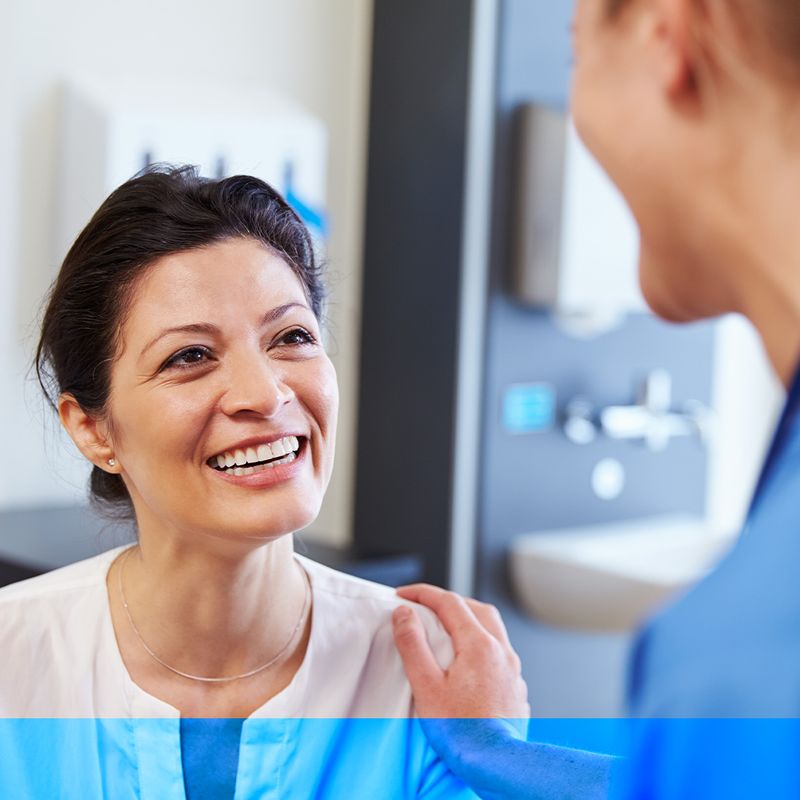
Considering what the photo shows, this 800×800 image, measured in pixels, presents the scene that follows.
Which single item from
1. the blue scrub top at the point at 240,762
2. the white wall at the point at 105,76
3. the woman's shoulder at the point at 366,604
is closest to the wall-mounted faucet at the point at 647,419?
the white wall at the point at 105,76

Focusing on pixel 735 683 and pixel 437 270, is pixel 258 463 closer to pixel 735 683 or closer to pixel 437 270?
pixel 735 683

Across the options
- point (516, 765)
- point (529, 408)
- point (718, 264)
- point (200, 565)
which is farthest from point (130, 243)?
point (529, 408)

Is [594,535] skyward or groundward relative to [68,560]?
groundward

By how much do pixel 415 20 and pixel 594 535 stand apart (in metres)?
1.26

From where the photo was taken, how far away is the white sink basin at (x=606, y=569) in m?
2.54

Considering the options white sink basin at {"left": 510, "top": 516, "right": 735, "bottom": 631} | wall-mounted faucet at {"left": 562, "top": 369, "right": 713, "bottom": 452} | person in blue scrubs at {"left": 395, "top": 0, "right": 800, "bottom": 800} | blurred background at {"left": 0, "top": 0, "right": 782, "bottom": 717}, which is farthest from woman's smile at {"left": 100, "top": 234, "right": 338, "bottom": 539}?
wall-mounted faucet at {"left": 562, "top": 369, "right": 713, "bottom": 452}

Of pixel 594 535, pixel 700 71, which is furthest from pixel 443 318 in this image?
pixel 700 71

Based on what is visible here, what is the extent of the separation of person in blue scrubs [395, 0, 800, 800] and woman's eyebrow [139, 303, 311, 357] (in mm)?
585

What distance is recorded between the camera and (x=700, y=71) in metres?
0.64

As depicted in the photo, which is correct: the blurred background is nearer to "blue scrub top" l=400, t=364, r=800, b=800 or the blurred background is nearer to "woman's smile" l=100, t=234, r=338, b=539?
"woman's smile" l=100, t=234, r=338, b=539

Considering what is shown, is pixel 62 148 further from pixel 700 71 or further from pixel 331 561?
pixel 700 71

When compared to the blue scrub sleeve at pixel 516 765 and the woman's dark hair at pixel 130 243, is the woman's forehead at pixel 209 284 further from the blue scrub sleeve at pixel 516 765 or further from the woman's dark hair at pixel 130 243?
the blue scrub sleeve at pixel 516 765

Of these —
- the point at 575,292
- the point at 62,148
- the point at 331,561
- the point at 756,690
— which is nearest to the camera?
the point at 756,690

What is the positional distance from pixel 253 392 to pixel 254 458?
68 mm
